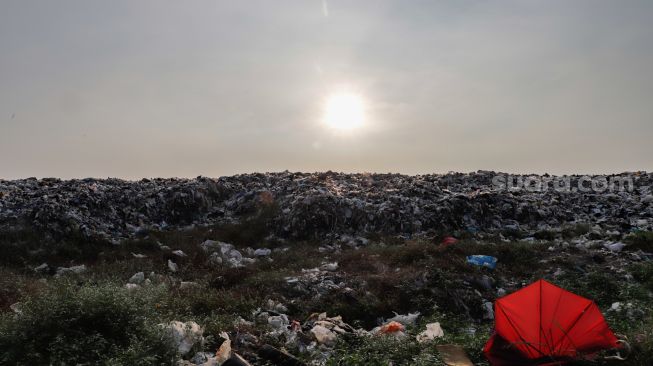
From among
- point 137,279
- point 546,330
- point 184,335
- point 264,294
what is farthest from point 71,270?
point 546,330

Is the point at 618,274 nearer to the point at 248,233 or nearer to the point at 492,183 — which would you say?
the point at 248,233

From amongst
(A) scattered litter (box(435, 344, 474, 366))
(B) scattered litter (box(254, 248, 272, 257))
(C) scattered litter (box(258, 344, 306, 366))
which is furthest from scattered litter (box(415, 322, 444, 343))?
(B) scattered litter (box(254, 248, 272, 257))

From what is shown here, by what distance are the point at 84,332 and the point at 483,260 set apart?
7.17 meters

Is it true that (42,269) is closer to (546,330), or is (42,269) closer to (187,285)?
(187,285)

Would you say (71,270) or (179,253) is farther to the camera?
(179,253)

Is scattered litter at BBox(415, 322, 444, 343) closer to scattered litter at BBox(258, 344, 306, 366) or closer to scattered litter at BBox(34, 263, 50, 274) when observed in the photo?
scattered litter at BBox(258, 344, 306, 366)

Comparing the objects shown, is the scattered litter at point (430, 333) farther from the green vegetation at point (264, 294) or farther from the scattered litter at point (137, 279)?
the scattered litter at point (137, 279)

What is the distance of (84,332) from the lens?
4.55 metres

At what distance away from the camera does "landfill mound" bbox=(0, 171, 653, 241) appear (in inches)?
491

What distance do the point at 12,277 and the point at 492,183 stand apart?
16241mm

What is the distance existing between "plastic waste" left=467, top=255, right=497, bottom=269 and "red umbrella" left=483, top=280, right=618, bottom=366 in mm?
3403

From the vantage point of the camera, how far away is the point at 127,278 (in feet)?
28.5

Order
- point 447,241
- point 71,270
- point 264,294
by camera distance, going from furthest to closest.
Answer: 1. point 447,241
2. point 71,270
3. point 264,294

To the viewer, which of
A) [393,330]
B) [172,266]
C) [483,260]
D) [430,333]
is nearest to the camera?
[430,333]
